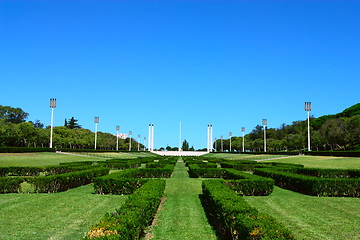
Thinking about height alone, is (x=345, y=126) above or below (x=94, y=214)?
above

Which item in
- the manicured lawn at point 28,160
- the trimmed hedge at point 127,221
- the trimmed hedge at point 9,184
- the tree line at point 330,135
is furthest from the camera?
the tree line at point 330,135

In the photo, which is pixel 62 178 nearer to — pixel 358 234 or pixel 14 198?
pixel 14 198

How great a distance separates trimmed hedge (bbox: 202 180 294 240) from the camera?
18.9 feet

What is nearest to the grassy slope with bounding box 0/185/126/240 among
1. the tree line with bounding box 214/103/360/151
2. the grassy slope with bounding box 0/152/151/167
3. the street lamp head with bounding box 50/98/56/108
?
the grassy slope with bounding box 0/152/151/167

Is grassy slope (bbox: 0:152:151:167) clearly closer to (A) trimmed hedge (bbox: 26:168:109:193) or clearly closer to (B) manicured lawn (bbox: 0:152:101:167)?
(B) manicured lawn (bbox: 0:152:101:167)

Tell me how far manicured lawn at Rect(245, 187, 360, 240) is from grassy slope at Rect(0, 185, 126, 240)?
19.0 feet

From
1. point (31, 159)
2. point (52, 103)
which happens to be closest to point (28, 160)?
point (31, 159)

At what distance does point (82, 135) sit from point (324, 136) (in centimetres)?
7264

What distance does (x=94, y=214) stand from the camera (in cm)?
1051

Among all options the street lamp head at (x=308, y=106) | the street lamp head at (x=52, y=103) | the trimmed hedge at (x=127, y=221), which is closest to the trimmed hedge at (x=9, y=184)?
the trimmed hedge at (x=127, y=221)

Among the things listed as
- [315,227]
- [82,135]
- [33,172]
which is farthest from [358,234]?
[82,135]

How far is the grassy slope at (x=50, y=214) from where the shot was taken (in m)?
8.45

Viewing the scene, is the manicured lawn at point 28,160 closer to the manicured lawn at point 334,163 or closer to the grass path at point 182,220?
the grass path at point 182,220

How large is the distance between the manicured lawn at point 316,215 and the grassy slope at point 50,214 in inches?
228
